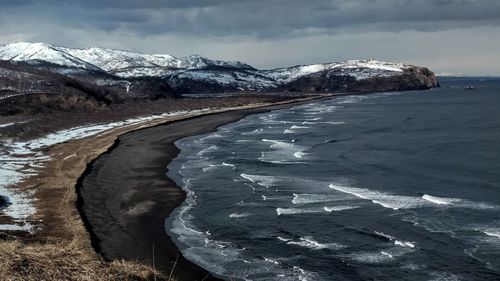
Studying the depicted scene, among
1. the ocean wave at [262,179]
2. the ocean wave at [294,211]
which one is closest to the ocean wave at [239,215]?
the ocean wave at [294,211]

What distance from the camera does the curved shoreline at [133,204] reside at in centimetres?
2320

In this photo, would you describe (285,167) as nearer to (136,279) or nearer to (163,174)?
(163,174)

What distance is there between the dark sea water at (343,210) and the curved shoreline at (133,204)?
2.80 ft

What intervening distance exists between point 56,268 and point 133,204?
65.5ft

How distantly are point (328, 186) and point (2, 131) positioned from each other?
37848 mm

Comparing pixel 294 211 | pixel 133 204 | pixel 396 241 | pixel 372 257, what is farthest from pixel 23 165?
pixel 372 257

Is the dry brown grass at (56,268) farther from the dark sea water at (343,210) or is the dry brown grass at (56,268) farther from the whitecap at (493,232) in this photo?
the whitecap at (493,232)

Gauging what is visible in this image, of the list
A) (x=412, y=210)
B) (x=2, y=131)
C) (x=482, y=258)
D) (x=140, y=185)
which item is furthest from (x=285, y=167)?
(x=2, y=131)

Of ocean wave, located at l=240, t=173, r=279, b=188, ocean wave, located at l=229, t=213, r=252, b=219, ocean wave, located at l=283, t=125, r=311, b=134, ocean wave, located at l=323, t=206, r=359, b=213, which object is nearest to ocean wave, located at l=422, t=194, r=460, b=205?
ocean wave, located at l=323, t=206, r=359, b=213

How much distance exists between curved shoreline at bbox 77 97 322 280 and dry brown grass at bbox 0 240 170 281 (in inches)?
168

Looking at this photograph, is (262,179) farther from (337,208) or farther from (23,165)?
(23,165)

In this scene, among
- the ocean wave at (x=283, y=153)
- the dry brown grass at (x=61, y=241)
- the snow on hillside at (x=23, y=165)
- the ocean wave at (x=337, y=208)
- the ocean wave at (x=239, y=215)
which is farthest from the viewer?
the ocean wave at (x=283, y=153)

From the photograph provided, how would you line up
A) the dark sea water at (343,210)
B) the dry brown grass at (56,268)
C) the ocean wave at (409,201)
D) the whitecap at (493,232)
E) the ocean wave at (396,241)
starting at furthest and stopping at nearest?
the ocean wave at (409,201), the whitecap at (493,232), the ocean wave at (396,241), the dark sea water at (343,210), the dry brown grass at (56,268)

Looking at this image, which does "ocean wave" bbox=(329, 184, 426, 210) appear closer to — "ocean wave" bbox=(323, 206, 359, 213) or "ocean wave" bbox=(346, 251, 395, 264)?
"ocean wave" bbox=(323, 206, 359, 213)
